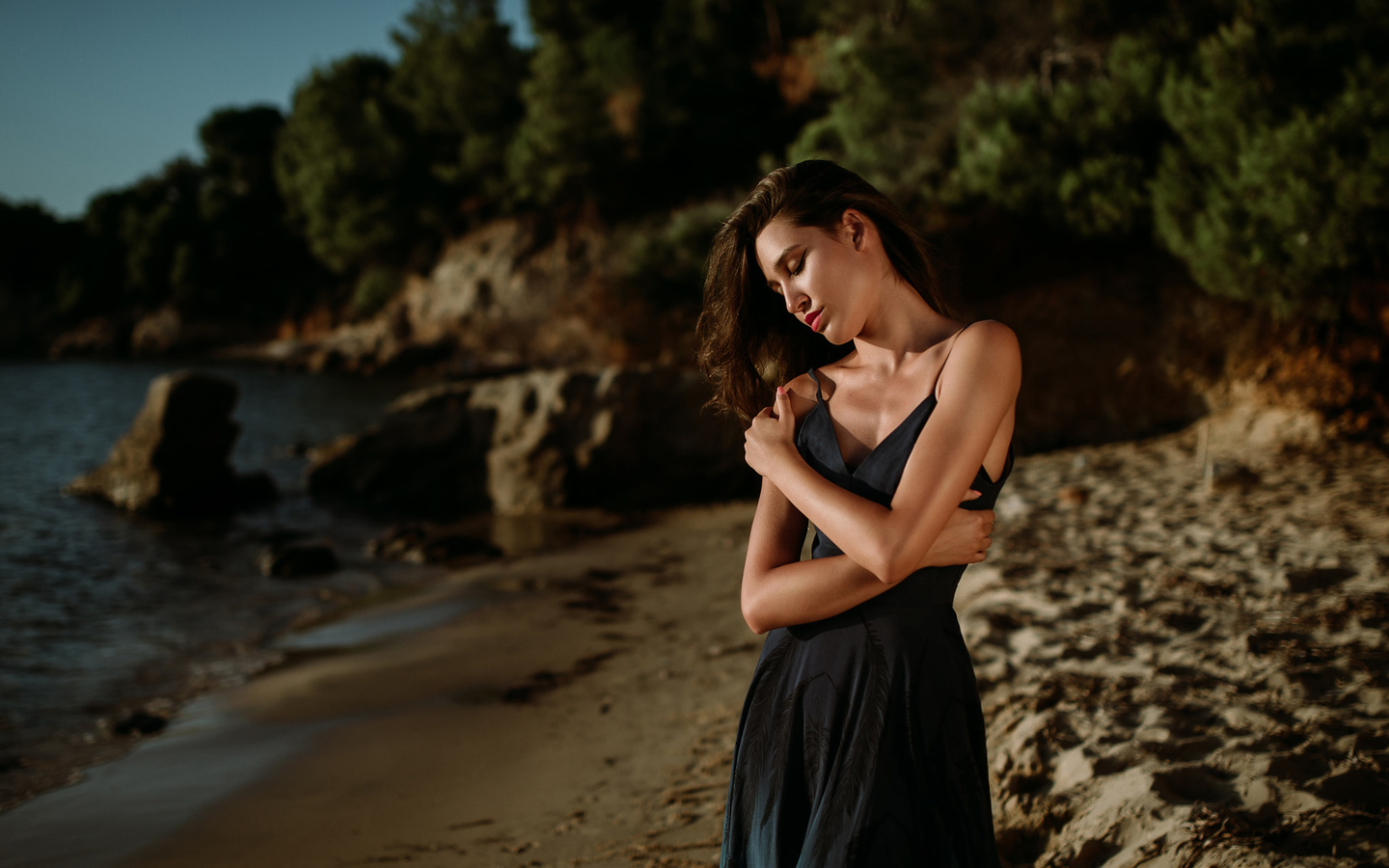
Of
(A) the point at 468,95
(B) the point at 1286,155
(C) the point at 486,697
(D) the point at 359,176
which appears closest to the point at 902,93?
(B) the point at 1286,155

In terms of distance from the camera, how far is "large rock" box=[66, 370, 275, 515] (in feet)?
39.1

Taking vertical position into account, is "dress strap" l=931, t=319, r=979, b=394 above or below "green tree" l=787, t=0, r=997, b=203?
below

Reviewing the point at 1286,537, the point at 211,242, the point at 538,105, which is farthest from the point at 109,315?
the point at 1286,537

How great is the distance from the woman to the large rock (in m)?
12.0

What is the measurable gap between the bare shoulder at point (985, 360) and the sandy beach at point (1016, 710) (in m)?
1.69

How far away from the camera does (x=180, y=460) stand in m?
12.1

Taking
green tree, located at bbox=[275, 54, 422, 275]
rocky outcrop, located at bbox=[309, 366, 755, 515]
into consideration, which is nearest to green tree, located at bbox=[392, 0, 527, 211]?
green tree, located at bbox=[275, 54, 422, 275]

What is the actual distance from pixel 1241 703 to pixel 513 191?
102ft

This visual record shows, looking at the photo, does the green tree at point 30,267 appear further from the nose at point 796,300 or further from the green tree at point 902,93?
the nose at point 796,300

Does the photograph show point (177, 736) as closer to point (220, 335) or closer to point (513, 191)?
point (513, 191)

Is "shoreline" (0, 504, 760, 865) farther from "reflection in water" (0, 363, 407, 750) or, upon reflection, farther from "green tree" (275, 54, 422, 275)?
"green tree" (275, 54, 422, 275)

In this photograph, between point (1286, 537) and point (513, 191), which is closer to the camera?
point (1286, 537)

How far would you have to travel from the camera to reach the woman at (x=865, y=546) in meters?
1.53

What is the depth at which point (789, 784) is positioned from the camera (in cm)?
162
